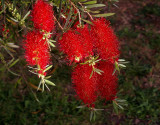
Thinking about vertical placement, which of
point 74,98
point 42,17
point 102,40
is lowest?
point 74,98

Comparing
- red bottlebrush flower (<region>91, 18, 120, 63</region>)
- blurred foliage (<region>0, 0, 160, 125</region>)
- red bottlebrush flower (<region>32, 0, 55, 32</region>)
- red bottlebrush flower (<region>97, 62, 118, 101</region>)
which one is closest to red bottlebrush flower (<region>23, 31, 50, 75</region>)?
red bottlebrush flower (<region>32, 0, 55, 32</region>)

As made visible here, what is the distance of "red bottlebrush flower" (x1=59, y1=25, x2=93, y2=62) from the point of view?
833mm

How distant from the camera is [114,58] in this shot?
3.06 feet

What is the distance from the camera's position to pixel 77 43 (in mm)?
836

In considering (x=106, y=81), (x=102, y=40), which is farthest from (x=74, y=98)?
(x=102, y=40)

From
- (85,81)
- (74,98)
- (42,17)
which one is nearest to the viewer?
(42,17)

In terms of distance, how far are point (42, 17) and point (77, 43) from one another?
→ 16 centimetres

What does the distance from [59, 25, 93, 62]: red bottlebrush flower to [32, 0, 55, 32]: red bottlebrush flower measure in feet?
0.26

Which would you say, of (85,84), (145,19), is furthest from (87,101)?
(145,19)

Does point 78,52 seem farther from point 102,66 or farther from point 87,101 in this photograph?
point 87,101

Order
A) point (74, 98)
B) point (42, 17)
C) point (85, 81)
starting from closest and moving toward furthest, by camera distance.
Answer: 1. point (42, 17)
2. point (85, 81)
3. point (74, 98)

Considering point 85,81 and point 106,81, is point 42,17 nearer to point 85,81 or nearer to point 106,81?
point 85,81

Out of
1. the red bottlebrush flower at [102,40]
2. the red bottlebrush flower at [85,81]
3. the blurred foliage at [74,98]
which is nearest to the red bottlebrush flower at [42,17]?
the red bottlebrush flower at [102,40]

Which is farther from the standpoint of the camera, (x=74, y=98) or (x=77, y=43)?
(x=74, y=98)
